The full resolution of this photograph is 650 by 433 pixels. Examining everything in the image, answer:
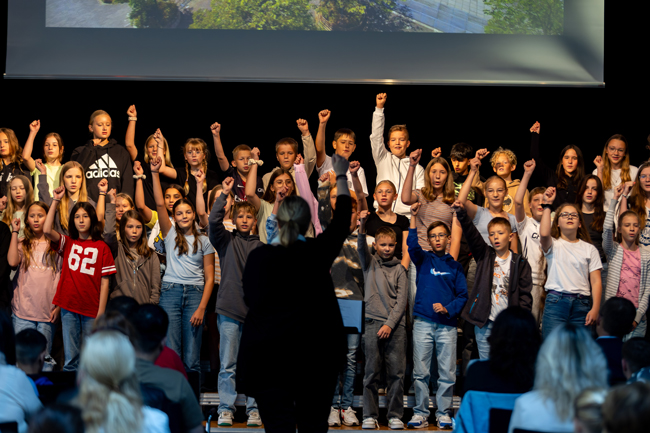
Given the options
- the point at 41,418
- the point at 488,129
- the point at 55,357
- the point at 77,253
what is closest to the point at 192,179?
the point at 77,253

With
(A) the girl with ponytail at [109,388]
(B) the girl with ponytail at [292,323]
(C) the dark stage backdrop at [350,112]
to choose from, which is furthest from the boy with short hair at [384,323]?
(A) the girl with ponytail at [109,388]

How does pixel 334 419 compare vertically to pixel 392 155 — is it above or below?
below

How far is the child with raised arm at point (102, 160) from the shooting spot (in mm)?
5281

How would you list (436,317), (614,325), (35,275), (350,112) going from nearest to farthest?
(614,325)
(436,317)
(35,275)
(350,112)

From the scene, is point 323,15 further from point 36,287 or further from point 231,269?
point 36,287

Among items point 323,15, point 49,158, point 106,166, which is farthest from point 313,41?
point 49,158

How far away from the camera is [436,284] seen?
13.7 ft

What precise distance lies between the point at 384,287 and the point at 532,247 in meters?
1.15

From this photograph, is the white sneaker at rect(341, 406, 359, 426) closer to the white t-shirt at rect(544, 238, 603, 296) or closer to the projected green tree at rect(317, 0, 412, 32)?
the white t-shirt at rect(544, 238, 603, 296)

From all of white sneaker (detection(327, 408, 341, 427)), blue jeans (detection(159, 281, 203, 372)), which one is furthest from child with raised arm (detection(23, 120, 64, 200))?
white sneaker (detection(327, 408, 341, 427))

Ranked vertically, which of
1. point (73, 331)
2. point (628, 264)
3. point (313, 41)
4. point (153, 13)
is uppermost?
point (153, 13)

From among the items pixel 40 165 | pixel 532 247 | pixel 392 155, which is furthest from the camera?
pixel 392 155

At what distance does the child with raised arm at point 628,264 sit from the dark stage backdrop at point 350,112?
78.6 inches

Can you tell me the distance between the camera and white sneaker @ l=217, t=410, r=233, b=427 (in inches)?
155
